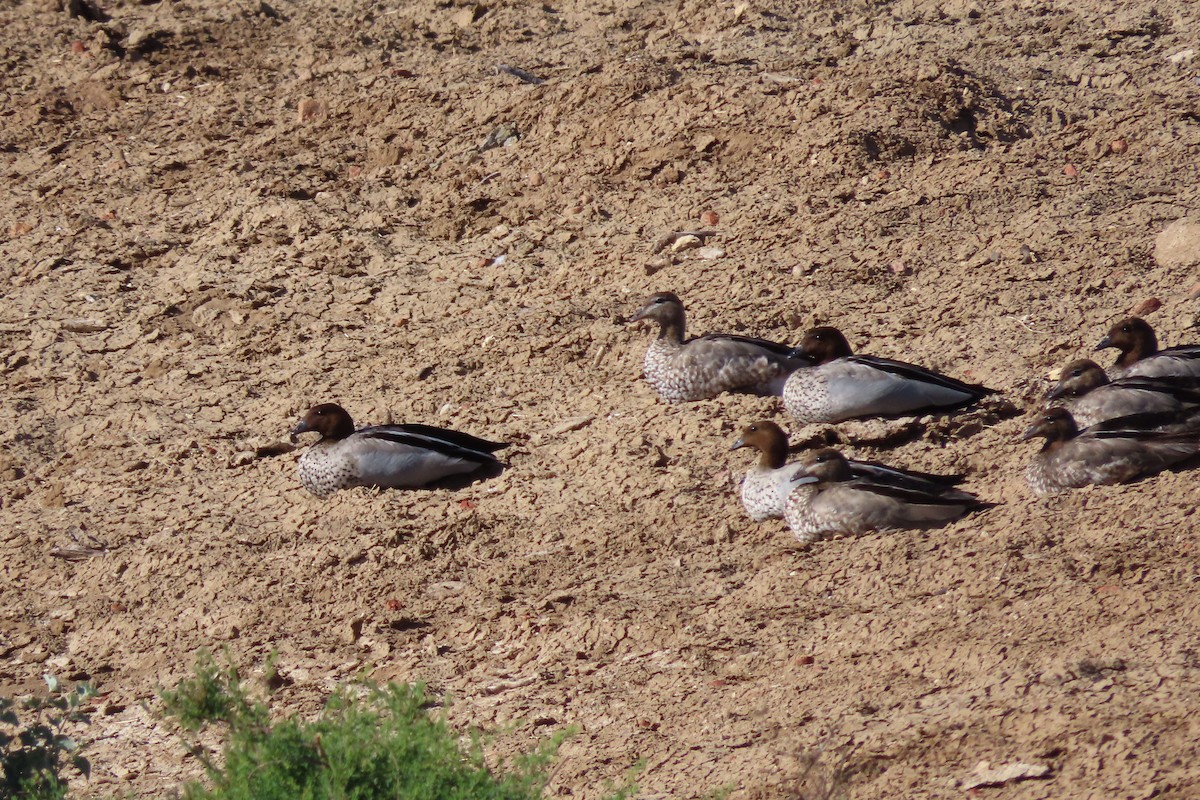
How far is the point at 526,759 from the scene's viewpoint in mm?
4777

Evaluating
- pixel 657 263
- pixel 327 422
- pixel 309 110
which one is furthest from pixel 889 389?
pixel 309 110

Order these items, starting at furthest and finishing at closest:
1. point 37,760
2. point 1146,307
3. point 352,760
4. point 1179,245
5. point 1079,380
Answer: point 1179,245 → point 1146,307 → point 1079,380 → point 37,760 → point 352,760

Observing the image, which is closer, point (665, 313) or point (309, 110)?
point (665, 313)

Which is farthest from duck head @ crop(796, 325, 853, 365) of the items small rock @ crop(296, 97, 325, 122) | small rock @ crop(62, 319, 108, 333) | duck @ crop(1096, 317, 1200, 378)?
small rock @ crop(296, 97, 325, 122)

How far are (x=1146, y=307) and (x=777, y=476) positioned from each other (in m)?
3.17

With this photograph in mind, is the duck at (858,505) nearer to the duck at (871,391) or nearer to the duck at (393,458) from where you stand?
the duck at (871,391)

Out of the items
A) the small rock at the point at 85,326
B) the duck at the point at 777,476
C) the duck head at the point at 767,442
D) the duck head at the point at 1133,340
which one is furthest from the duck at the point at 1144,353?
the small rock at the point at 85,326

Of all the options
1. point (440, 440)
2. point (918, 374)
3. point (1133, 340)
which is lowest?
point (440, 440)

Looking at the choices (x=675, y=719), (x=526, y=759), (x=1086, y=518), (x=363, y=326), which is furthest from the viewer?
(x=363, y=326)

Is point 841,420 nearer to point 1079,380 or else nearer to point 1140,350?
point 1079,380

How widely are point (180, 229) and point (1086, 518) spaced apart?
7857 mm

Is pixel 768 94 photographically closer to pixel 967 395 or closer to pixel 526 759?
pixel 967 395

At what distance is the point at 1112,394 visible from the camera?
806 centimetres

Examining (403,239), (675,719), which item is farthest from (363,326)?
(675,719)
